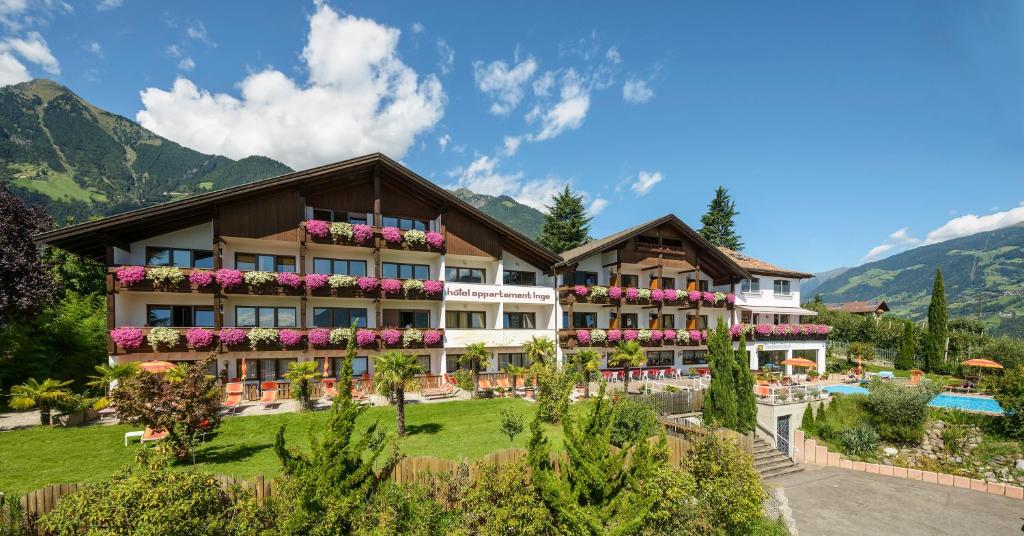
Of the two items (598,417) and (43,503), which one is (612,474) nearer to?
(598,417)

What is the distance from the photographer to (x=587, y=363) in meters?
25.6

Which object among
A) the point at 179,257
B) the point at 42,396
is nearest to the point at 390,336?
the point at 179,257

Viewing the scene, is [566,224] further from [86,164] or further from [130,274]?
[86,164]

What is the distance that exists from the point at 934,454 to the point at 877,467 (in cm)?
491

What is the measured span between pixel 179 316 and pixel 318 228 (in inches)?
335

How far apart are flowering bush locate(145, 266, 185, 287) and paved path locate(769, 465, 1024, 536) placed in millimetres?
28496

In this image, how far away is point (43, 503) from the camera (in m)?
9.39

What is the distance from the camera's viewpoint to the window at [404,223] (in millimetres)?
28875

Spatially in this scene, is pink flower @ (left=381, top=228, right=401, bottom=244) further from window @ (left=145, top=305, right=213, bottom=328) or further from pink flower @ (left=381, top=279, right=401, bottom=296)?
window @ (left=145, top=305, right=213, bottom=328)

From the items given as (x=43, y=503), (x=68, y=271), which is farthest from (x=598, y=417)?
(x=68, y=271)

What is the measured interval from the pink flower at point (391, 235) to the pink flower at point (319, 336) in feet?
20.6

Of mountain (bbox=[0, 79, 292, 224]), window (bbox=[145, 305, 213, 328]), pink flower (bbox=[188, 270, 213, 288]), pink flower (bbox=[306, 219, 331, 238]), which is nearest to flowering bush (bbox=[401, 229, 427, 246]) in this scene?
pink flower (bbox=[306, 219, 331, 238])

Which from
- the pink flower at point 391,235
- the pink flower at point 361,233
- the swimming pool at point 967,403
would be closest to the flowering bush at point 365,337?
the pink flower at point 361,233

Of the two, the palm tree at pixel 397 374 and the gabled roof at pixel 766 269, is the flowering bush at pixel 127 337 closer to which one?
the palm tree at pixel 397 374
